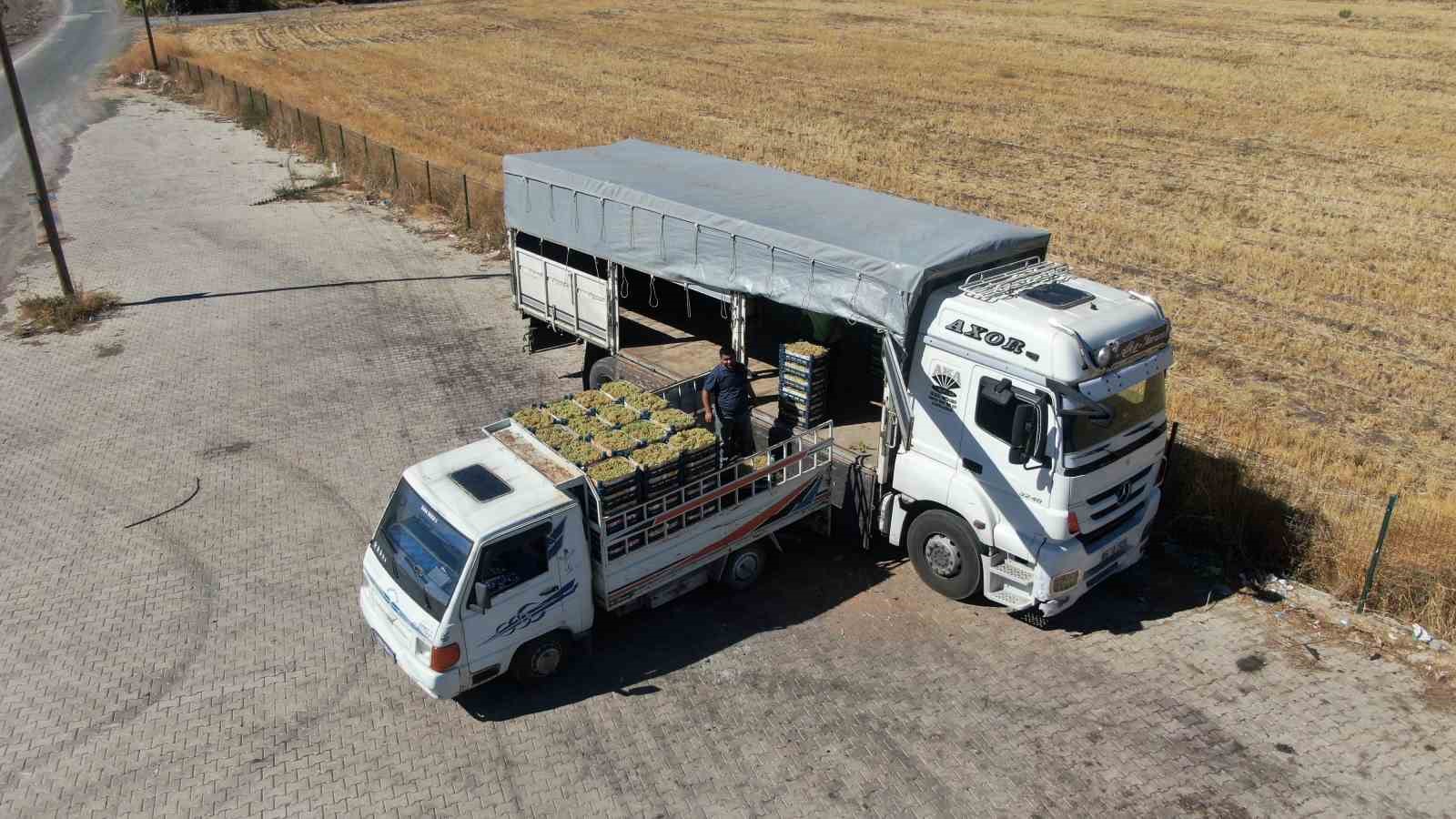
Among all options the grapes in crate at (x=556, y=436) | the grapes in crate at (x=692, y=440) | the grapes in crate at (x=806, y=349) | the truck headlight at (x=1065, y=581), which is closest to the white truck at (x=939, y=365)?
the truck headlight at (x=1065, y=581)

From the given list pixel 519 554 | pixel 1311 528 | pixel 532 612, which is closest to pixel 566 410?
pixel 519 554

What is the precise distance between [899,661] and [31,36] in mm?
70999

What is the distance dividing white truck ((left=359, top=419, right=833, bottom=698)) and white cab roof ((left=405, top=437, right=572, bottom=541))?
0.01 m

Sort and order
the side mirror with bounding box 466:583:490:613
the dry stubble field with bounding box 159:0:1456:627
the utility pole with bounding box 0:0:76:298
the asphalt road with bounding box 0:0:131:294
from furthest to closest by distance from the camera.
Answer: the asphalt road with bounding box 0:0:131:294, the utility pole with bounding box 0:0:76:298, the dry stubble field with bounding box 159:0:1456:627, the side mirror with bounding box 466:583:490:613

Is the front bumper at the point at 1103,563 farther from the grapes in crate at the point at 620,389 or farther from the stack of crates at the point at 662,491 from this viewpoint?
the grapes in crate at the point at 620,389

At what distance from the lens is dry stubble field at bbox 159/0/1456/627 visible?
1431 centimetres

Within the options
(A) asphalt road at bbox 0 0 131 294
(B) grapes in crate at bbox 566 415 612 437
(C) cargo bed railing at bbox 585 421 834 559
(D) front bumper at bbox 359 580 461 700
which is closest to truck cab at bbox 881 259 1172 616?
(C) cargo bed railing at bbox 585 421 834 559

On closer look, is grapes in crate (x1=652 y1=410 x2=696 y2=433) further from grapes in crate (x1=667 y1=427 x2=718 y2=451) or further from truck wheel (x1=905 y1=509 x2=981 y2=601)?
truck wheel (x1=905 y1=509 x2=981 y2=601)

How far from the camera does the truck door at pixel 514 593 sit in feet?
28.3

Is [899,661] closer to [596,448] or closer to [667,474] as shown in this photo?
[667,474]

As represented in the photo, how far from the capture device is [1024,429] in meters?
9.23

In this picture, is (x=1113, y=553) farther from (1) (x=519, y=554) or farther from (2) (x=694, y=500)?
(1) (x=519, y=554)

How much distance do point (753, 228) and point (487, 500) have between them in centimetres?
473

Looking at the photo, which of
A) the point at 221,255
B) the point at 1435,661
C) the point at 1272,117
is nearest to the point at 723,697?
the point at 1435,661
